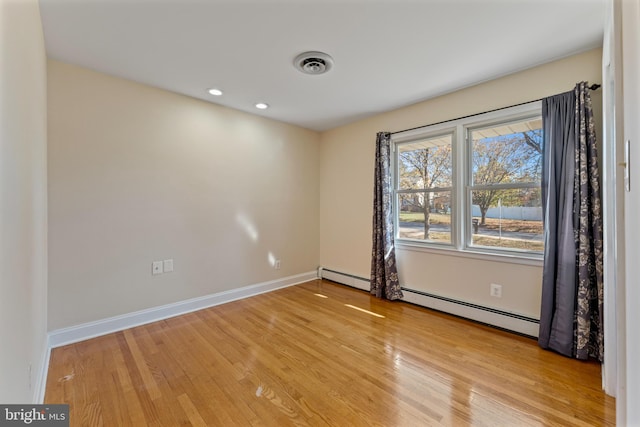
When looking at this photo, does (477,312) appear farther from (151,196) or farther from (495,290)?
(151,196)

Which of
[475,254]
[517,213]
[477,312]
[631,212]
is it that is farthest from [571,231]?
[631,212]

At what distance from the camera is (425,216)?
10.5 feet

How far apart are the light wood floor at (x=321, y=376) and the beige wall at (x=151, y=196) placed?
1.66 ft

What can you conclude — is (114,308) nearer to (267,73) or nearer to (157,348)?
(157,348)

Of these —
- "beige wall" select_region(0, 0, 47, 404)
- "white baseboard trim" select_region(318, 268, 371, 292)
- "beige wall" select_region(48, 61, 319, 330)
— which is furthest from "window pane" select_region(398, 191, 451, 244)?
"beige wall" select_region(0, 0, 47, 404)

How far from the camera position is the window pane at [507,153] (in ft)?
7.92

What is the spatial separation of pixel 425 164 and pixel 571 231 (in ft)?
4.99

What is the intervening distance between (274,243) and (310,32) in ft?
8.52

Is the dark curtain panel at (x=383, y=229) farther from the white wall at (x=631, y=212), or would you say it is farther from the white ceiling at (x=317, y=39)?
the white wall at (x=631, y=212)

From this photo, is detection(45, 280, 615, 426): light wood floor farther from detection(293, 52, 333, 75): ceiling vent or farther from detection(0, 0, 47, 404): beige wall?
detection(293, 52, 333, 75): ceiling vent

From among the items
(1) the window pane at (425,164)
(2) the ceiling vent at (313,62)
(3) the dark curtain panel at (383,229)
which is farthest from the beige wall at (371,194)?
(2) the ceiling vent at (313,62)

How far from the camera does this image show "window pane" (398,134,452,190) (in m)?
3.02

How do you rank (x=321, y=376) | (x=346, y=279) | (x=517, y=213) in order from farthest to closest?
(x=346, y=279)
(x=517, y=213)
(x=321, y=376)

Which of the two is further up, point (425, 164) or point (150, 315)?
point (425, 164)
